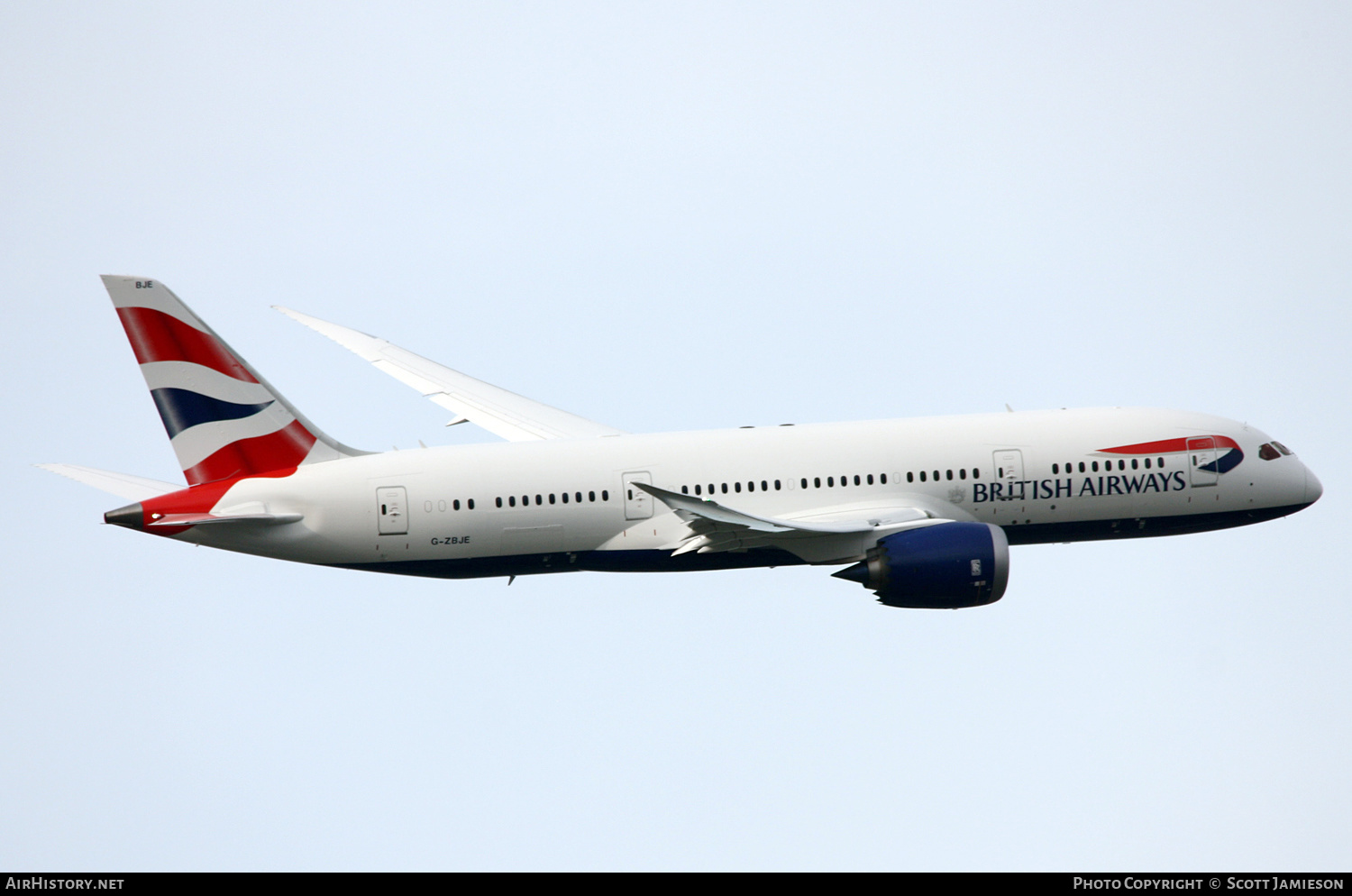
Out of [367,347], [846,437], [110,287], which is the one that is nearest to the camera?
[110,287]

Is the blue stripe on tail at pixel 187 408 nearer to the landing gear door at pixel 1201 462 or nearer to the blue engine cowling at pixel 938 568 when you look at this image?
the blue engine cowling at pixel 938 568

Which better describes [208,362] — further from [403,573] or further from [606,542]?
[606,542]

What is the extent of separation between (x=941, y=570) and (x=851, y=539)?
89.2 inches

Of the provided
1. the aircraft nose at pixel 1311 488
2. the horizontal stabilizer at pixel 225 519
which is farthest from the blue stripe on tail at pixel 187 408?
the aircraft nose at pixel 1311 488

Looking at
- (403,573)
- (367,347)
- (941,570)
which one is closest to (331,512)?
(403,573)

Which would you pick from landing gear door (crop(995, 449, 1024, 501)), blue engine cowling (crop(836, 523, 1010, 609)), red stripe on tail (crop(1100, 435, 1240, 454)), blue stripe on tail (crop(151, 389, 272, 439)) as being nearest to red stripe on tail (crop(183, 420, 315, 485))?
blue stripe on tail (crop(151, 389, 272, 439))

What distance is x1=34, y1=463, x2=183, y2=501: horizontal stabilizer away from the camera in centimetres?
3959

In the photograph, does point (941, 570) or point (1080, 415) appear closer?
point (941, 570)

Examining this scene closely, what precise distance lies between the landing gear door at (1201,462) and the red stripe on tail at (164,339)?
79.0 feet

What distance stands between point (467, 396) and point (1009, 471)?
15.3m

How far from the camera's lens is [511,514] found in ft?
129

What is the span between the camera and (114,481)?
1580 inches

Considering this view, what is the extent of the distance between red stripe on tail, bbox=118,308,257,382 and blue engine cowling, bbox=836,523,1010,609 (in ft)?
52.1

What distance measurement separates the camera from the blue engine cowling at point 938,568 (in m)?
38.4
